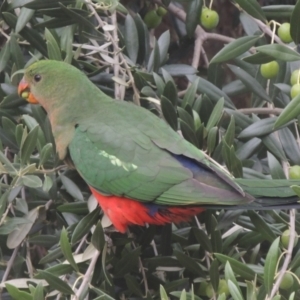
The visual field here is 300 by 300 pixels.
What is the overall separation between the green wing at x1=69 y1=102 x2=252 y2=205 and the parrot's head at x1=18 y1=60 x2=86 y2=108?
6.3 inches

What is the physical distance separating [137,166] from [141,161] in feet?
0.06

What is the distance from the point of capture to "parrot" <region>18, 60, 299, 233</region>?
1.70 meters

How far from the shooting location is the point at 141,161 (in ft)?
5.97

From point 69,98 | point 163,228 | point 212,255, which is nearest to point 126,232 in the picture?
point 163,228

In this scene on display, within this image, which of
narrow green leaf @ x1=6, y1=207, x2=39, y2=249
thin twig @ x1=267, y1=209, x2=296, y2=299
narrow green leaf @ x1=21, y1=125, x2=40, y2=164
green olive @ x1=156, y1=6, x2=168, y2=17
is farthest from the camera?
green olive @ x1=156, y1=6, x2=168, y2=17

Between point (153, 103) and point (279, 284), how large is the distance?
0.70 metres

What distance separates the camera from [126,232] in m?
1.92

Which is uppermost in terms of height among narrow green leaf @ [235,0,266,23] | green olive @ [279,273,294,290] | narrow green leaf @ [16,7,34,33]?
narrow green leaf @ [235,0,266,23]

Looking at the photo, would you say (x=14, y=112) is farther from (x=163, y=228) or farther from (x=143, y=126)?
(x=163, y=228)

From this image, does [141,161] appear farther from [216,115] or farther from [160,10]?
[160,10]

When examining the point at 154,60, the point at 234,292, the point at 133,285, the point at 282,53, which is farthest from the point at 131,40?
the point at 234,292

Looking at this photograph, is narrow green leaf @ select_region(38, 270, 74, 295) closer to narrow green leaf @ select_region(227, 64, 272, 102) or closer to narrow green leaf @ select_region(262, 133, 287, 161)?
narrow green leaf @ select_region(262, 133, 287, 161)

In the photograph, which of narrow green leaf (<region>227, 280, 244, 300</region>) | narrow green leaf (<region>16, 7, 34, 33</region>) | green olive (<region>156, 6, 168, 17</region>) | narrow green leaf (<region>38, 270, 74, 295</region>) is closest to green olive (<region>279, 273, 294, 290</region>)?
narrow green leaf (<region>227, 280, 244, 300</region>)

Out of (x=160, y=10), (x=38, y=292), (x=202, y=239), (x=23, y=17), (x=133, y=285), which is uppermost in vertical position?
(x=23, y=17)
